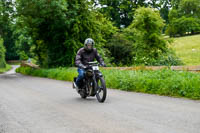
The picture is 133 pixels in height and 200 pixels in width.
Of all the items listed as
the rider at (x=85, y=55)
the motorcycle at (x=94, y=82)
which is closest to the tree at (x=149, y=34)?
the rider at (x=85, y=55)

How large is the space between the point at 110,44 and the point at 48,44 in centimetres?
543

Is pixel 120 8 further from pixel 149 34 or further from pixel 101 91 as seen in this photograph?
pixel 101 91

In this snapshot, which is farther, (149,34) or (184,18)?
(184,18)

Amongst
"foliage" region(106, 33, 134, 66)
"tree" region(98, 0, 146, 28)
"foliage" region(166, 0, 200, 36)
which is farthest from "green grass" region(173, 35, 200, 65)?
"foliage" region(166, 0, 200, 36)

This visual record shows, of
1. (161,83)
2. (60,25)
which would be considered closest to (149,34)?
(60,25)

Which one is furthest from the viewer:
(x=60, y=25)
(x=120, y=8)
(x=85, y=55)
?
(x=120, y=8)

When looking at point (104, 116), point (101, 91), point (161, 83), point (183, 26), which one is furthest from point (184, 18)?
point (104, 116)

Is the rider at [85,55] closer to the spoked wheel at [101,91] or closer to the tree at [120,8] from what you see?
the spoked wheel at [101,91]

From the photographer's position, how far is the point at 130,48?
25.3m

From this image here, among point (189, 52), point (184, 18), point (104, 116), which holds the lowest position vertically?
point (104, 116)

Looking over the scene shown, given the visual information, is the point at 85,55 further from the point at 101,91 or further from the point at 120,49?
the point at 120,49

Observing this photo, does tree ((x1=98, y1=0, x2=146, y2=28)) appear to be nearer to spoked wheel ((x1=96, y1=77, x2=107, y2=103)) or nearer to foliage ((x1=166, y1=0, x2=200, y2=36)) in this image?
foliage ((x1=166, y1=0, x2=200, y2=36))

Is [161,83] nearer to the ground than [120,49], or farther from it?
nearer to the ground

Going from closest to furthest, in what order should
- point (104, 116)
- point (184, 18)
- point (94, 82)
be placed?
point (104, 116)
point (94, 82)
point (184, 18)
